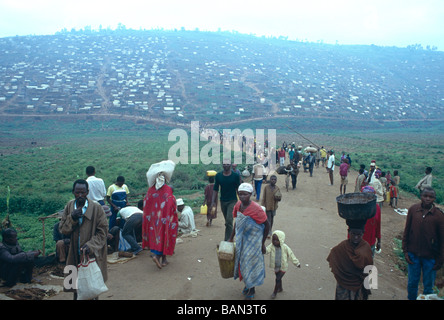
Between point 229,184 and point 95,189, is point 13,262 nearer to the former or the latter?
point 95,189

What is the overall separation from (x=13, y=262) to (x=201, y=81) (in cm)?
7847

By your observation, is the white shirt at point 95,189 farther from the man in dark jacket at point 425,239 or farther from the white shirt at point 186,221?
the man in dark jacket at point 425,239

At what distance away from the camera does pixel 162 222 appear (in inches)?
229

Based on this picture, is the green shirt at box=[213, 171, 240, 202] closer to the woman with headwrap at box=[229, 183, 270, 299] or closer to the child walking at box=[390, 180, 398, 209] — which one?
the woman with headwrap at box=[229, 183, 270, 299]

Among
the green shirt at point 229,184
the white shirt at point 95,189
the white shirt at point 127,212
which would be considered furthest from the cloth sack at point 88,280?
the white shirt at point 95,189

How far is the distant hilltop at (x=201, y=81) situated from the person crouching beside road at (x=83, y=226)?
5677 cm

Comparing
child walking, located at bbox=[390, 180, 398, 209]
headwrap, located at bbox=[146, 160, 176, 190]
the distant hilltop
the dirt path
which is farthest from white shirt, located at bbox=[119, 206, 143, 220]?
the distant hilltop

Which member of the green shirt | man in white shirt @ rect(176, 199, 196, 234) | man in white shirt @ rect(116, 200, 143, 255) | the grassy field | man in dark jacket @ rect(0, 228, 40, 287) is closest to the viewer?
man in dark jacket @ rect(0, 228, 40, 287)

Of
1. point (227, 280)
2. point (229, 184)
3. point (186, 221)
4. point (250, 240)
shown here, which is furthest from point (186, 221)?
point (250, 240)

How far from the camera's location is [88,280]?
3850mm

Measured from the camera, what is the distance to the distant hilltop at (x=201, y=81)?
64.8 m

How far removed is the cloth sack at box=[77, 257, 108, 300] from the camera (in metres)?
3.82

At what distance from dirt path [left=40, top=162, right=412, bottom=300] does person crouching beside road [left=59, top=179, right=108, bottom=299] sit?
4.07ft
